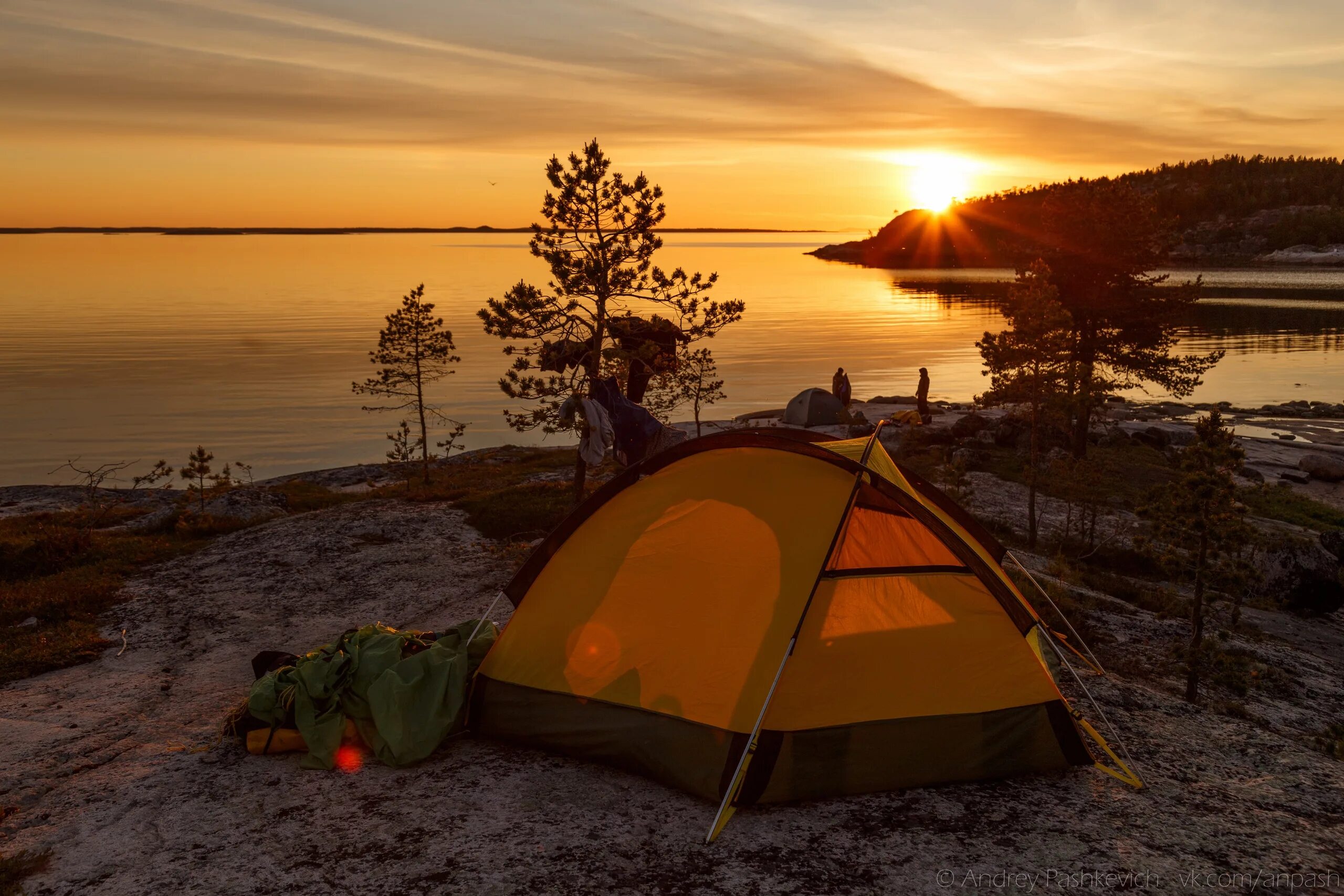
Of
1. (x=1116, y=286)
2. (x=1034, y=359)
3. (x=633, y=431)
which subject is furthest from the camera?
(x=1116, y=286)

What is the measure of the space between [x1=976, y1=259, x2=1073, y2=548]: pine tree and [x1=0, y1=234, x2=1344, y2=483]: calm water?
29.5 m

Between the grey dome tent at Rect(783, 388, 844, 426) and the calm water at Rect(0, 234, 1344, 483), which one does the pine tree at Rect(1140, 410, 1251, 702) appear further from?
the calm water at Rect(0, 234, 1344, 483)

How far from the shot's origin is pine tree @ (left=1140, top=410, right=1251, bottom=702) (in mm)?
10172

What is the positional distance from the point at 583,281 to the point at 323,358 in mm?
60852

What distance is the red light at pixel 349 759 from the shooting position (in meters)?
8.22

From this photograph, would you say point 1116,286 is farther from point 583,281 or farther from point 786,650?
point 786,650

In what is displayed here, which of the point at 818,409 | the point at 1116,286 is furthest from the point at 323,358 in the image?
the point at 1116,286

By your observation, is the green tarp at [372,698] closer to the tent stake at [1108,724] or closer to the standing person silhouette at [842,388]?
the tent stake at [1108,724]

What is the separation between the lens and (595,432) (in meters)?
12.7

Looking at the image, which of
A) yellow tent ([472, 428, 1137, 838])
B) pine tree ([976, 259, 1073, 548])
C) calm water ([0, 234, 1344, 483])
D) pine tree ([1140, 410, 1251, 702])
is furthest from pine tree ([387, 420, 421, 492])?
pine tree ([1140, 410, 1251, 702])

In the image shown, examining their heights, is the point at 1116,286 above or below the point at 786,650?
above

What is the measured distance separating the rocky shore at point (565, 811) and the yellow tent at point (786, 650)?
278 mm

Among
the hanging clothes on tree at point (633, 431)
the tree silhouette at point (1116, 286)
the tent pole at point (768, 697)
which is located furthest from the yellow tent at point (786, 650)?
the tree silhouette at point (1116, 286)

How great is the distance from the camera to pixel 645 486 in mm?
9219
